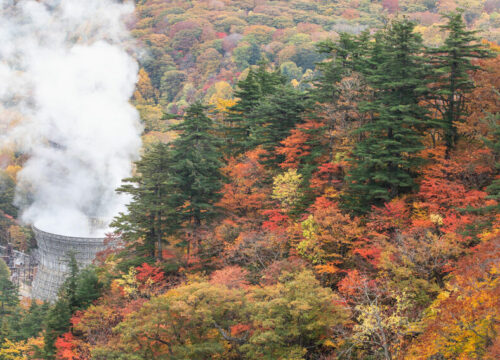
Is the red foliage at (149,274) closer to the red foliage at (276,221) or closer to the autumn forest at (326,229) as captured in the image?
the autumn forest at (326,229)

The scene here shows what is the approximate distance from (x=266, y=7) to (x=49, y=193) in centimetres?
9714

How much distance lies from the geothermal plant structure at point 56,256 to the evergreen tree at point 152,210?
1865 centimetres

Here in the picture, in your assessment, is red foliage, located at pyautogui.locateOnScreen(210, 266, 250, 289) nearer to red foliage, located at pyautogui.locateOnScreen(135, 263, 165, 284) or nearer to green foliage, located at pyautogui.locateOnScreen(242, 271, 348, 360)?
green foliage, located at pyautogui.locateOnScreen(242, 271, 348, 360)

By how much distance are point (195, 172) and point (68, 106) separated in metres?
56.0

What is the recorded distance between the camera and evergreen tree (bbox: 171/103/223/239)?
29.4 metres

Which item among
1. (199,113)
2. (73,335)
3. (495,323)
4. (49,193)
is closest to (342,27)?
(49,193)

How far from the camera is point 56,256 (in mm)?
51875

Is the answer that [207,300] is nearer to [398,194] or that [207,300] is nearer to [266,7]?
[398,194]

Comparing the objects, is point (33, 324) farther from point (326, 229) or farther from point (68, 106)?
point (68, 106)

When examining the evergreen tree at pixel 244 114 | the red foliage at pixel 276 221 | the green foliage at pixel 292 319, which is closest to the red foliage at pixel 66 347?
the red foliage at pixel 276 221

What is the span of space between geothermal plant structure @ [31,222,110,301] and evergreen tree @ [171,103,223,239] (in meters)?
20.1

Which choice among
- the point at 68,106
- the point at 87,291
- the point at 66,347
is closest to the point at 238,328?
the point at 66,347

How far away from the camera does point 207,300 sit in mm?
18344

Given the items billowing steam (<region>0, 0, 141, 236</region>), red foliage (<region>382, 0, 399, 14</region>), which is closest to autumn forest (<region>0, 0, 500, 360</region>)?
billowing steam (<region>0, 0, 141, 236</region>)
